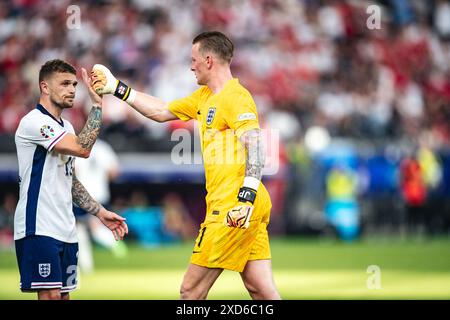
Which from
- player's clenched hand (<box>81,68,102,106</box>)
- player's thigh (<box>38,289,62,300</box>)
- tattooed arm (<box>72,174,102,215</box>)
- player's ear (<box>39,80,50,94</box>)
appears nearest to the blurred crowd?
tattooed arm (<box>72,174,102,215</box>)

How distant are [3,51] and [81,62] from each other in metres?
2.33

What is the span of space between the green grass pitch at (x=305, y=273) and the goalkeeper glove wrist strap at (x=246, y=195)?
5006mm

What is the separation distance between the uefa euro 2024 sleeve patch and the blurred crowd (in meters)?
14.2

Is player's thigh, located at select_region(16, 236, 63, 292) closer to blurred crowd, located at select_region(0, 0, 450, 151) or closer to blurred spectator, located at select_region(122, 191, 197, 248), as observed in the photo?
blurred spectator, located at select_region(122, 191, 197, 248)

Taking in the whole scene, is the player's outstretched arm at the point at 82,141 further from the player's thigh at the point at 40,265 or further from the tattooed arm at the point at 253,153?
the tattooed arm at the point at 253,153

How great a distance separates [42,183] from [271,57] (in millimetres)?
18366

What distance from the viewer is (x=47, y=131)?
8.05m

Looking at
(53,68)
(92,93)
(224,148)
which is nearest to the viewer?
(224,148)

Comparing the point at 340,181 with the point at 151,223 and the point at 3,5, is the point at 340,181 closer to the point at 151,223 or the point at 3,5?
the point at 151,223

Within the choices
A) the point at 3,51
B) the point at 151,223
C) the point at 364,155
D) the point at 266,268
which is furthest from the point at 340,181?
the point at 266,268

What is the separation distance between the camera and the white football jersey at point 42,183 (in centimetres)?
807

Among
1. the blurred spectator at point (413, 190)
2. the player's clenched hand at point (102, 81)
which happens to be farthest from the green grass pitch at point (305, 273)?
the player's clenched hand at point (102, 81)

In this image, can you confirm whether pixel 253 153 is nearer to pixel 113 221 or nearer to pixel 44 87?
pixel 113 221

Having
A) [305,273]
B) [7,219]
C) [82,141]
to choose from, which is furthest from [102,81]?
[7,219]
